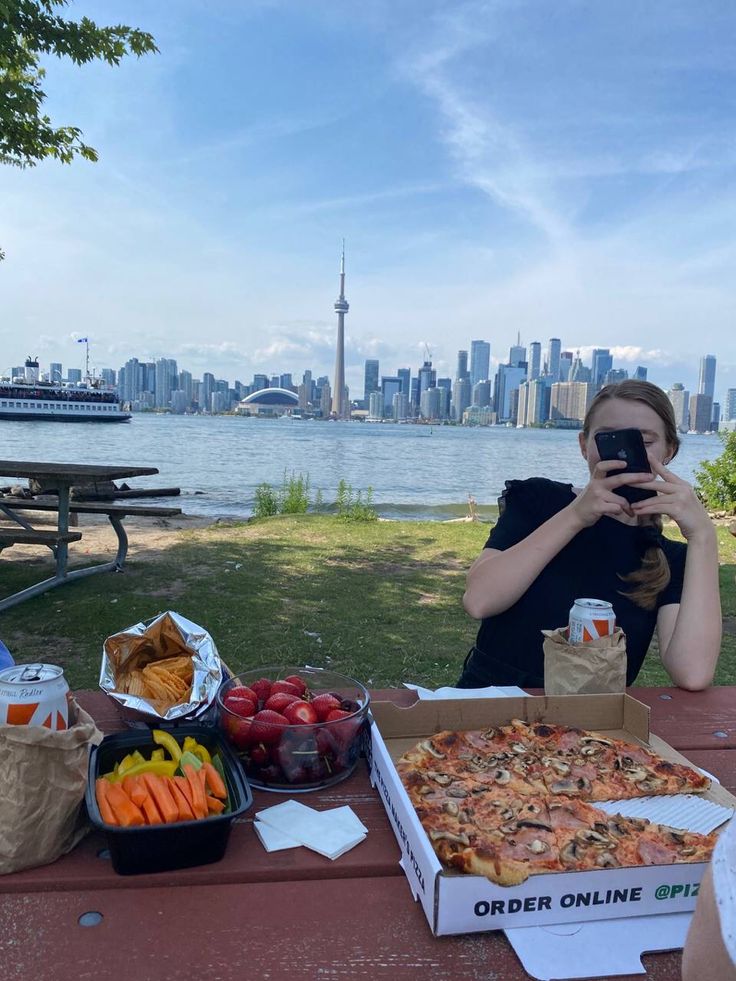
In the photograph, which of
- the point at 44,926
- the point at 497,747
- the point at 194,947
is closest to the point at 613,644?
the point at 497,747

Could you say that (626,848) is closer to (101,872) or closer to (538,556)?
(101,872)

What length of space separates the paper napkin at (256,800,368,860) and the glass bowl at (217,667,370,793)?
7 cm

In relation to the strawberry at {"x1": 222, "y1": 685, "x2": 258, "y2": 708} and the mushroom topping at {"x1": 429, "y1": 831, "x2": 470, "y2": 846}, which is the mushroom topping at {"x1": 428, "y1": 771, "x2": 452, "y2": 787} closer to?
the mushroom topping at {"x1": 429, "y1": 831, "x2": 470, "y2": 846}

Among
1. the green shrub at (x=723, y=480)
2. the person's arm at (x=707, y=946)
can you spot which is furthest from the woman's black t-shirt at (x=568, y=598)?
the green shrub at (x=723, y=480)

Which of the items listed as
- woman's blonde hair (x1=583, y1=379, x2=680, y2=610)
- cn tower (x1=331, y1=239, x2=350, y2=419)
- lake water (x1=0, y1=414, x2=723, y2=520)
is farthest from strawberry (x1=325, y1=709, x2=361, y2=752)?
cn tower (x1=331, y1=239, x2=350, y2=419)

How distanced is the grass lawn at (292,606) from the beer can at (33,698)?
3378mm

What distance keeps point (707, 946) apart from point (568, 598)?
171cm

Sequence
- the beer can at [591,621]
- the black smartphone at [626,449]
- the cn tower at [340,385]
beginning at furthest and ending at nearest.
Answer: the cn tower at [340,385], the black smartphone at [626,449], the beer can at [591,621]

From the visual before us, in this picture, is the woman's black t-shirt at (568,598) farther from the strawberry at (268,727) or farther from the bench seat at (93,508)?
the bench seat at (93,508)

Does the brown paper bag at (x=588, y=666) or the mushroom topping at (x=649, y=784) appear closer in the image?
the mushroom topping at (x=649, y=784)

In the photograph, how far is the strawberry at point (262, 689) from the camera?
62.6 inches

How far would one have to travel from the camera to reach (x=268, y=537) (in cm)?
956

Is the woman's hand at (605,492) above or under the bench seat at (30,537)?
above

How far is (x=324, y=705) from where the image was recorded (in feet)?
4.94
